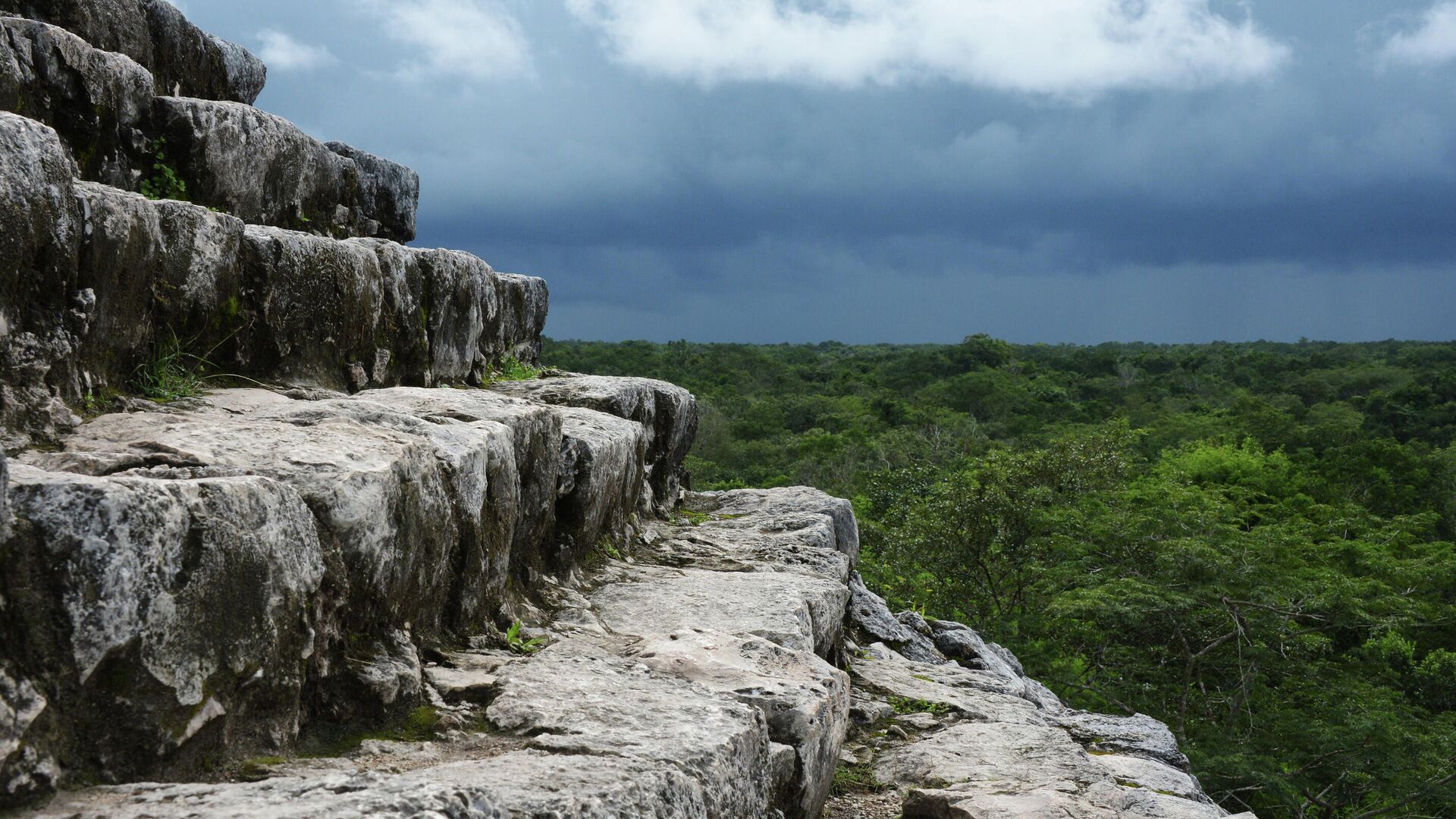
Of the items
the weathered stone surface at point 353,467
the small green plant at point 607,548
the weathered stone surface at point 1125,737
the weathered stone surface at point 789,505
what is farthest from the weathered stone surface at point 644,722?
the weathered stone surface at point 789,505

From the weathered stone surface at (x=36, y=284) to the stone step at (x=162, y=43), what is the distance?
365 cm

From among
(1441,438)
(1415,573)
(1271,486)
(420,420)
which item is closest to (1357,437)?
(1271,486)

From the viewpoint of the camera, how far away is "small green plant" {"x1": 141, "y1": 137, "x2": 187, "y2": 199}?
6.11 meters

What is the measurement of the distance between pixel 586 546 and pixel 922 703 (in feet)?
8.24

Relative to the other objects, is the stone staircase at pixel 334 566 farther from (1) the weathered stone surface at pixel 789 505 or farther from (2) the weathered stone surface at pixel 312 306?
(1) the weathered stone surface at pixel 789 505

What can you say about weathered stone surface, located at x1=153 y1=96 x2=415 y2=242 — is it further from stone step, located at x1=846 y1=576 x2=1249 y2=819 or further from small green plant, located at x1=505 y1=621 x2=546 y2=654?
stone step, located at x1=846 y1=576 x2=1249 y2=819

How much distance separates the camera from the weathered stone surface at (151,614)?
8.34 feet

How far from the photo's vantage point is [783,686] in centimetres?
470

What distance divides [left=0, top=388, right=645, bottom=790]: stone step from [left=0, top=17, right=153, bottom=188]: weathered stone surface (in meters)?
1.96

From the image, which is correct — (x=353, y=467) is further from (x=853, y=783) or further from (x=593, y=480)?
(x=853, y=783)

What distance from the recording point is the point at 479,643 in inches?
183

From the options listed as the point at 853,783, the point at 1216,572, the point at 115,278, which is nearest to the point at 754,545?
the point at 853,783

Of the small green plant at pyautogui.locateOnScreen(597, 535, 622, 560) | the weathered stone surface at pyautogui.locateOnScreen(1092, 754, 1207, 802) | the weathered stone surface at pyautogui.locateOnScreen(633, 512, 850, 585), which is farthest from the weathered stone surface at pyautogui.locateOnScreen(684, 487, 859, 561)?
the weathered stone surface at pyautogui.locateOnScreen(1092, 754, 1207, 802)

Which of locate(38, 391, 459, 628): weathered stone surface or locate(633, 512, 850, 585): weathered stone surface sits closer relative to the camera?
locate(38, 391, 459, 628): weathered stone surface
